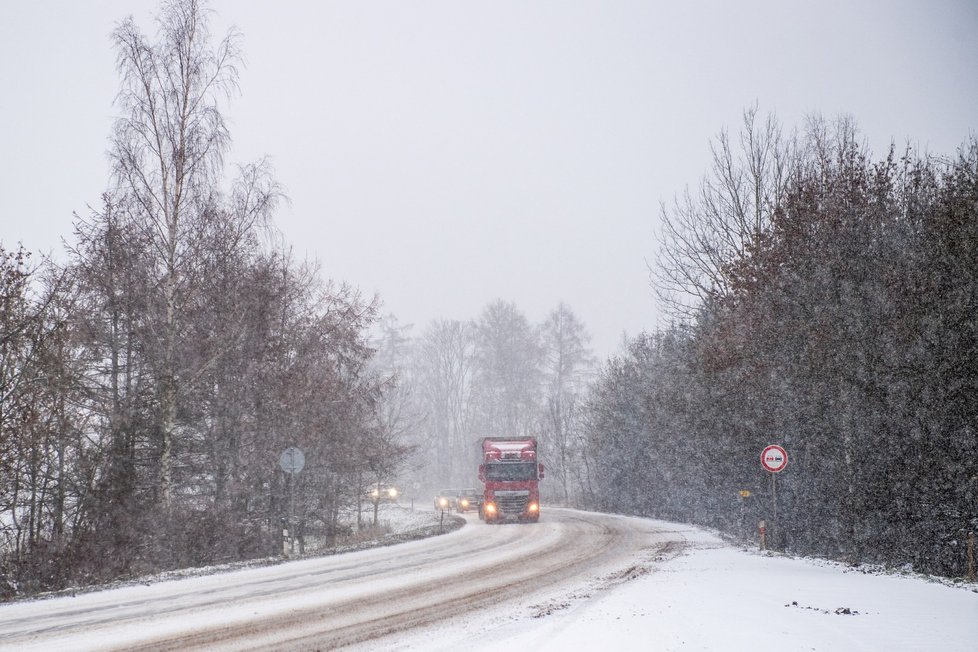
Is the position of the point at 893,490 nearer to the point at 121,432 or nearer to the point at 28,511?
the point at 121,432

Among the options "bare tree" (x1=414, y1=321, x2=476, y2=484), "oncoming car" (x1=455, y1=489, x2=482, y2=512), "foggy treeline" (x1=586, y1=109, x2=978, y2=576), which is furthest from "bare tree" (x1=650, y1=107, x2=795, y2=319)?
"bare tree" (x1=414, y1=321, x2=476, y2=484)

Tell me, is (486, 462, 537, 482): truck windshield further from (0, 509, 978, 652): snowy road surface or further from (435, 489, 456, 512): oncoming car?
(435, 489, 456, 512): oncoming car

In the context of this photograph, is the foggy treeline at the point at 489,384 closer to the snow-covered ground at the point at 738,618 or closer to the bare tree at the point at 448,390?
the bare tree at the point at 448,390

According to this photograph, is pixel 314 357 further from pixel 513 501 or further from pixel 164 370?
pixel 513 501

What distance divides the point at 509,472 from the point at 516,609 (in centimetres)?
2051

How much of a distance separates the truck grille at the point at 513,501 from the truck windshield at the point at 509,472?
0.61 metres

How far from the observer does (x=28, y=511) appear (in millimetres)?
15477

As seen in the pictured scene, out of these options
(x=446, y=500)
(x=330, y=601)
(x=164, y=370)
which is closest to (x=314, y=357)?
(x=164, y=370)

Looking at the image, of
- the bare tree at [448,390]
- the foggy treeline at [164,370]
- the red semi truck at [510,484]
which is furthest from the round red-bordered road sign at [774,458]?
the bare tree at [448,390]

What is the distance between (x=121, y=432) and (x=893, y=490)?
17642 millimetres

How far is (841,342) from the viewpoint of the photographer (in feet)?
53.3

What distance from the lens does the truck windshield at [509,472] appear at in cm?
3098

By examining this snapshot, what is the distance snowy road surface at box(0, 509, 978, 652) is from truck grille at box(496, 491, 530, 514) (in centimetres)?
1405

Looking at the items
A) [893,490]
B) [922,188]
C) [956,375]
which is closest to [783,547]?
[893,490]
